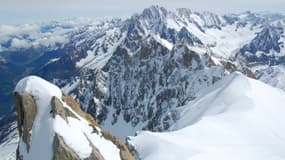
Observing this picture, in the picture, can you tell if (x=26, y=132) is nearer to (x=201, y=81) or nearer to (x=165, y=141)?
(x=165, y=141)

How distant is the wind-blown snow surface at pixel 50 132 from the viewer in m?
37.2

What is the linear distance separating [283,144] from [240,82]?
43043mm

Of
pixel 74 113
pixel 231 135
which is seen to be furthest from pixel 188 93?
pixel 74 113

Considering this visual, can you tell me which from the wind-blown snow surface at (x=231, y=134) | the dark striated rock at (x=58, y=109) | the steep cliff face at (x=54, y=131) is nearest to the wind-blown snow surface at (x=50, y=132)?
the steep cliff face at (x=54, y=131)

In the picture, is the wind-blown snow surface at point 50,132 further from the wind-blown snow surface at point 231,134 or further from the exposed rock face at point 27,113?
the wind-blown snow surface at point 231,134

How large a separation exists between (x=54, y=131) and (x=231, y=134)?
112ft

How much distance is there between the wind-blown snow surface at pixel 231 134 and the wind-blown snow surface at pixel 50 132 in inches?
409

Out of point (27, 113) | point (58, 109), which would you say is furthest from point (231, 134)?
point (27, 113)

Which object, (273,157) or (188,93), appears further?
(188,93)

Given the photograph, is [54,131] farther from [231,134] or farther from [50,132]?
[231,134]

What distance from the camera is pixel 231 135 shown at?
208 feet

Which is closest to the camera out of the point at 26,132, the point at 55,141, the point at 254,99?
the point at 55,141

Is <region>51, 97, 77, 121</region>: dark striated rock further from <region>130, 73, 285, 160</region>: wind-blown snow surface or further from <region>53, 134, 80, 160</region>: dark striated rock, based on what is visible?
<region>130, 73, 285, 160</region>: wind-blown snow surface

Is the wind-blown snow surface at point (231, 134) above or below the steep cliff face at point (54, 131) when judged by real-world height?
below
